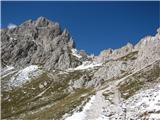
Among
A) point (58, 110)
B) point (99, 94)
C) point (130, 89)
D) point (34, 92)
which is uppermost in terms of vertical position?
point (34, 92)

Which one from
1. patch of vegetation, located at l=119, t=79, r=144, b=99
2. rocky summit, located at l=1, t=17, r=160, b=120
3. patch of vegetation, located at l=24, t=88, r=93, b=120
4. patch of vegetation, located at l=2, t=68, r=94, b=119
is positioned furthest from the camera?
patch of vegetation, located at l=2, t=68, r=94, b=119

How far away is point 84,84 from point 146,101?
106780mm

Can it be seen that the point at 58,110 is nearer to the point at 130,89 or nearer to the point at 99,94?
the point at 99,94

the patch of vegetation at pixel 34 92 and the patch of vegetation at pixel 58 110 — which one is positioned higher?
the patch of vegetation at pixel 34 92

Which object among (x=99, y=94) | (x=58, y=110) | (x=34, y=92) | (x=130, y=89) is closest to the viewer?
(x=58, y=110)

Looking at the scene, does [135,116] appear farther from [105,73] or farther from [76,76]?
[76,76]

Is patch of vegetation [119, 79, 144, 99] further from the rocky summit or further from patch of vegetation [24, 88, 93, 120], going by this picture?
patch of vegetation [24, 88, 93, 120]

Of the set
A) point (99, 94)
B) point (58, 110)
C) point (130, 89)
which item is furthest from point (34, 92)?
point (58, 110)

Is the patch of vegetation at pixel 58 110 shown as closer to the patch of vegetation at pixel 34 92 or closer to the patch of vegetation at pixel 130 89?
the patch of vegetation at pixel 130 89

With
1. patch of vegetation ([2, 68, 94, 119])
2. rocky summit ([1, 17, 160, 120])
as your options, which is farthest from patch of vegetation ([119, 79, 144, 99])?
patch of vegetation ([2, 68, 94, 119])

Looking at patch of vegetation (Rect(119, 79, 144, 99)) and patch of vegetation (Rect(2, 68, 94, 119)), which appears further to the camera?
patch of vegetation (Rect(2, 68, 94, 119))

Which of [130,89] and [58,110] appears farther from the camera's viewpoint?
[130,89]

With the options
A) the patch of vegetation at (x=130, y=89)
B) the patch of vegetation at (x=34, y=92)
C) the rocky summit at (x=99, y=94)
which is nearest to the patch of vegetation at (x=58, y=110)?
the rocky summit at (x=99, y=94)

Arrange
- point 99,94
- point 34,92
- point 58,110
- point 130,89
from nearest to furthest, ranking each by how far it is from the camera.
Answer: point 58,110
point 130,89
point 99,94
point 34,92
